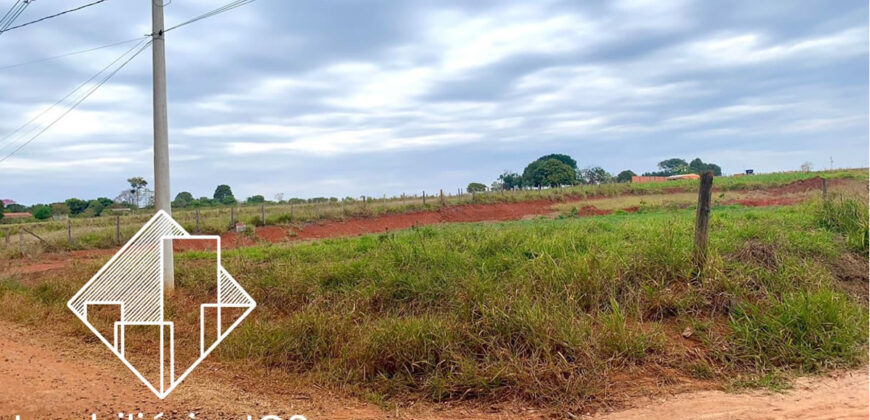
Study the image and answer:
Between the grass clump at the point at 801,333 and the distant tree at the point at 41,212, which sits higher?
the distant tree at the point at 41,212

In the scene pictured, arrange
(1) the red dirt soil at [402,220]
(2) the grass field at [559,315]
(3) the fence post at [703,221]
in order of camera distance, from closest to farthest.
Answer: (2) the grass field at [559,315], (3) the fence post at [703,221], (1) the red dirt soil at [402,220]

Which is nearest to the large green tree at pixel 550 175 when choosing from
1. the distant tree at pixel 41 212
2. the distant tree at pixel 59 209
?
the distant tree at pixel 59 209

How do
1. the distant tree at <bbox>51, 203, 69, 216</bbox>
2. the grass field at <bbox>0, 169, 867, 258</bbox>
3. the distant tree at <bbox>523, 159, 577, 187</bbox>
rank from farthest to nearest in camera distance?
the distant tree at <bbox>523, 159, 577, 187</bbox>
the distant tree at <bbox>51, 203, 69, 216</bbox>
the grass field at <bbox>0, 169, 867, 258</bbox>

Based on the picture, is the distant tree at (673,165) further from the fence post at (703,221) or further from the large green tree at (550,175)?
the fence post at (703,221)

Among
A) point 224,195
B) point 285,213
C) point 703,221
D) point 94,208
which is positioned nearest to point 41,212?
point 94,208

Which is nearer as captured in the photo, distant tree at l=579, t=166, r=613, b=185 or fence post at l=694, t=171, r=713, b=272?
fence post at l=694, t=171, r=713, b=272

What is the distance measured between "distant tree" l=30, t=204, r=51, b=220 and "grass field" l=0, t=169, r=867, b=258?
2.07 meters

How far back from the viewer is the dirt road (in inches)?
166

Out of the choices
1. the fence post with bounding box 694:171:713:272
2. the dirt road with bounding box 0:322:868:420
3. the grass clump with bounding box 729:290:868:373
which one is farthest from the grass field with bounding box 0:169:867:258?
the grass clump with bounding box 729:290:868:373

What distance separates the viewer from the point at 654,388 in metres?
4.66

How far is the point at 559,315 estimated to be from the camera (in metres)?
5.46

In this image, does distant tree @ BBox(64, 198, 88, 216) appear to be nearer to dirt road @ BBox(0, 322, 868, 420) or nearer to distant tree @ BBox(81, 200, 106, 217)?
distant tree @ BBox(81, 200, 106, 217)

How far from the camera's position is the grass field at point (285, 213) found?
20.5 metres

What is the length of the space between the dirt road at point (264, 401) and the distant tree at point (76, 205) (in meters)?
52.2
